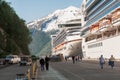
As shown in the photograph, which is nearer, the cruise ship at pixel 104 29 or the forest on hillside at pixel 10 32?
Answer: the cruise ship at pixel 104 29

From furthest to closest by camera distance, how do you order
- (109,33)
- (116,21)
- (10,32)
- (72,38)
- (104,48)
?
(72,38)
(10,32)
(104,48)
(109,33)
(116,21)

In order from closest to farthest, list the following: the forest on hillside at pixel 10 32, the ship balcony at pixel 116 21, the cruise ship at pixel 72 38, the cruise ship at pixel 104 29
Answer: the ship balcony at pixel 116 21, the cruise ship at pixel 104 29, the forest on hillside at pixel 10 32, the cruise ship at pixel 72 38

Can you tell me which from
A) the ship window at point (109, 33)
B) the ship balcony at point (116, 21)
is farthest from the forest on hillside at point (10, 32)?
the ship balcony at point (116, 21)

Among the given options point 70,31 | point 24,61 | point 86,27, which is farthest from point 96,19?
point 70,31

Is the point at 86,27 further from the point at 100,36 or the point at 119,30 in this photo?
the point at 119,30

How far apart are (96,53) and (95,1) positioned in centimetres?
1423

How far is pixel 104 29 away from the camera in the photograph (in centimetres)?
8431

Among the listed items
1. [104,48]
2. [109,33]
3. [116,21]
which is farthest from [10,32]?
[116,21]

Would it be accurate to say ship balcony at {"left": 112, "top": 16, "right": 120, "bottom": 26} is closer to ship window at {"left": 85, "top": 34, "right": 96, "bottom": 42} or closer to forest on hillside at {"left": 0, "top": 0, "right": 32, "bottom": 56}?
ship window at {"left": 85, "top": 34, "right": 96, "bottom": 42}

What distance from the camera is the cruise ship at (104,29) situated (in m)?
75.8

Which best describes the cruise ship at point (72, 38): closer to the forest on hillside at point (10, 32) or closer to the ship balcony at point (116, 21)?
the forest on hillside at point (10, 32)

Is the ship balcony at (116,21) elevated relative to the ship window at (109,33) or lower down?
elevated

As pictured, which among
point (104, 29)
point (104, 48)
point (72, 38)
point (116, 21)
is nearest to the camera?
point (116, 21)

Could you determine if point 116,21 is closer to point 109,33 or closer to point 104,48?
point 109,33
